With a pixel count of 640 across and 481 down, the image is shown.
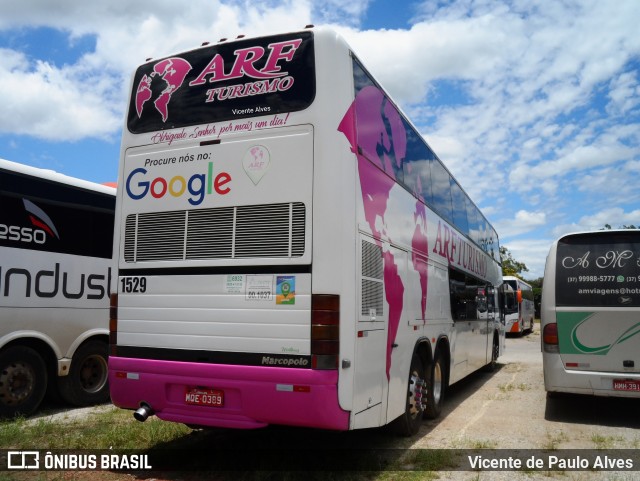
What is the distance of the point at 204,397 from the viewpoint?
5.43 meters

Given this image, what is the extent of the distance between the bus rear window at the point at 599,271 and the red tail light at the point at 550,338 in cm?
35

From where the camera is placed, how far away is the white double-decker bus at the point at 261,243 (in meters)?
5.10

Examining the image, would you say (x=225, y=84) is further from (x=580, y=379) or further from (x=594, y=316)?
(x=580, y=379)

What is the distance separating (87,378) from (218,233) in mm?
4796

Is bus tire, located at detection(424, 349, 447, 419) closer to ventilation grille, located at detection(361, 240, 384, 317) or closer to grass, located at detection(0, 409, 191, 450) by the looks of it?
ventilation grille, located at detection(361, 240, 384, 317)

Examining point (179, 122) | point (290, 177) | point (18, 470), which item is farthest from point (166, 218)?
point (18, 470)

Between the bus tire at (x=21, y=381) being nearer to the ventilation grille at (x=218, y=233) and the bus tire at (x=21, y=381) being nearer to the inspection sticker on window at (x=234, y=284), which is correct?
the ventilation grille at (x=218, y=233)

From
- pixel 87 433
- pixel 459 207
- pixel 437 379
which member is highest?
pixel 459 207

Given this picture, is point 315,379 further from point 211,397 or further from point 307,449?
point 307,449

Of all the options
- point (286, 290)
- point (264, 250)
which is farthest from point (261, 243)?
point (286, 290)

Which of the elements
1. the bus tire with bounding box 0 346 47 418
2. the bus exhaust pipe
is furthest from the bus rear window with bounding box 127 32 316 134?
the bus tire with bounding box 0 346 47 418

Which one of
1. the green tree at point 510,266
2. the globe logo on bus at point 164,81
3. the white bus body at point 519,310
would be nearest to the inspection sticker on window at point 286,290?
the globe logo on bus at point 164,81

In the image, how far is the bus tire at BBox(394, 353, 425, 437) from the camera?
6.86 meters

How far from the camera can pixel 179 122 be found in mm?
6031
